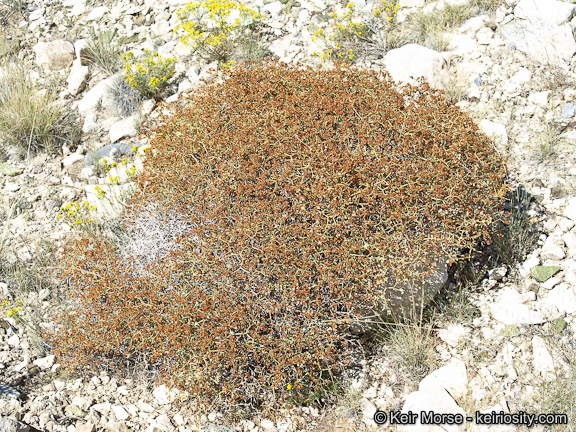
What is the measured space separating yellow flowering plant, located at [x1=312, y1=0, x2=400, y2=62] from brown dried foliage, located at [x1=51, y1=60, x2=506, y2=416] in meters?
1.87

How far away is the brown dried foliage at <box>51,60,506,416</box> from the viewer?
10.6 ft

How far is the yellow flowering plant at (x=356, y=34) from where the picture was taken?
5629 mm

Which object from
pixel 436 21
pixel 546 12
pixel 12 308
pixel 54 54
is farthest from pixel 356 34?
pixel 12 308

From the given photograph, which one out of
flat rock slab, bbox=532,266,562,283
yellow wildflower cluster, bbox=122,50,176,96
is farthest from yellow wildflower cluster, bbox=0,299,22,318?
flat rock slab, bbox=532,266,562,283

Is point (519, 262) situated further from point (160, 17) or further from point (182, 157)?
point (160, 17)

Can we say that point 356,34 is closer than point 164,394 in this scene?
No

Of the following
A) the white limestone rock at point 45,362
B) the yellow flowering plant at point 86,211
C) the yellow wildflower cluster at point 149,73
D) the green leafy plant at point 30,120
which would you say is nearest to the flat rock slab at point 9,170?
the green leafy plant at point 30,120

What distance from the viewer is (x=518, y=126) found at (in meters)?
4.73

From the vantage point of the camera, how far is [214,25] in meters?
6.00

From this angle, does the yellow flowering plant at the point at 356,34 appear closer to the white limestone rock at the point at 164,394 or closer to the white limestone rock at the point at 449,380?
the white limestone rock at the point at 449,380

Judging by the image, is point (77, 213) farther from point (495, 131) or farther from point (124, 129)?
point (495, 131)

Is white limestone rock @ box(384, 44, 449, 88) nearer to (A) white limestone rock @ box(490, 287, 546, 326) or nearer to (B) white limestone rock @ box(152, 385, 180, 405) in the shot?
(A) white limestone rock @ box(490, 287, 546, 326)

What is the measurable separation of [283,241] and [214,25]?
12.1ft

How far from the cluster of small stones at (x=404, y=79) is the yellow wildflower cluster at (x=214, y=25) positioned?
244 millimetres
